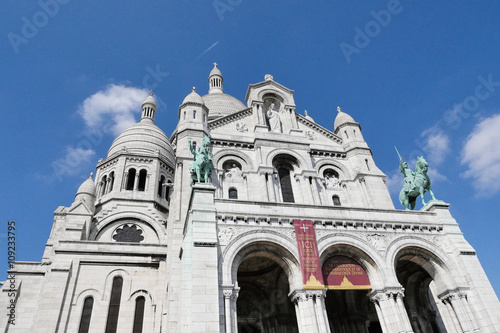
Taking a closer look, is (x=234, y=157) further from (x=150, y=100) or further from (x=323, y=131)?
(x=150, y=100)

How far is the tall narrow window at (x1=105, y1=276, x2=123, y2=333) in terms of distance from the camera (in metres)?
20.7

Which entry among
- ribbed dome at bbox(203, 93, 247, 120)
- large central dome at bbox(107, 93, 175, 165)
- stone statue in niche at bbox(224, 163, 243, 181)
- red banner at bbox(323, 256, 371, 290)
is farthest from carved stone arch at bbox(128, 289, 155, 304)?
ribbed dome at bbox(203, 93, 247, 120)

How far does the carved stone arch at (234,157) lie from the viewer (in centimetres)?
2509

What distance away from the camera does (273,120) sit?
28.7m

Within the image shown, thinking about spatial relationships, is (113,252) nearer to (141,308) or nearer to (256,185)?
(141,308)

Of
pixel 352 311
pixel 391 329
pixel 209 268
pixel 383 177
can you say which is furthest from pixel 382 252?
pixel 383 177

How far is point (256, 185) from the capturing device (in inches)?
959

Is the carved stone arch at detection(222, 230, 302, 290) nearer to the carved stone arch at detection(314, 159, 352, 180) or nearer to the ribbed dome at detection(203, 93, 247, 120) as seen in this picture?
the carved stone arch at detection(314, 159, 352, 180)

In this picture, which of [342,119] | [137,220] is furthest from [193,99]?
[342,119]

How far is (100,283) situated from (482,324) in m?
20.6

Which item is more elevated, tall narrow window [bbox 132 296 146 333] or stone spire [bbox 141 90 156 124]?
stone spire [bbox 141 90 156 124]

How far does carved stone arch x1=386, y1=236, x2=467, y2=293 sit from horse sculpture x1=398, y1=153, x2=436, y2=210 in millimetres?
3532

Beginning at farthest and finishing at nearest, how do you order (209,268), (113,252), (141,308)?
(113,252), (141,308), (209,268)

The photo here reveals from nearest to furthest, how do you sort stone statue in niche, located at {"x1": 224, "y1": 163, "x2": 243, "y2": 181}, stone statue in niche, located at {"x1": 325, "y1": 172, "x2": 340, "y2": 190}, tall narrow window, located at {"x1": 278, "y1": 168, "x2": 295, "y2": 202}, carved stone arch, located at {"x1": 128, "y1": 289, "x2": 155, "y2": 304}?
1. carved stone arch, located at {"x1": 128, "y1": 289, "x2": 155, "y2": 304}
2. stone statue in niche, located at {"x1": 224, "y1": 163, "x2": 243, "y2": 181}
3. tall narrow window, located at {"x1": 278, "y1": 168, "x2": 295, "y2": 202}
4. stone statue in niche, located at {"x1": 325, "y1": 172, "x2": 340, "y2": 190}
